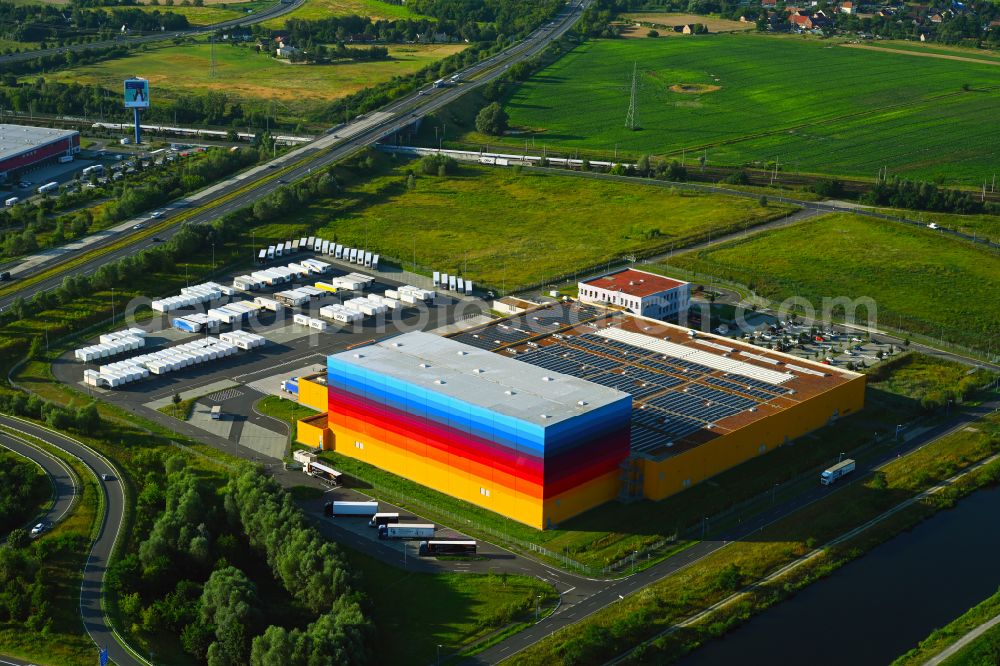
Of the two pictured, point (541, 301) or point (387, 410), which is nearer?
point (387, 410)

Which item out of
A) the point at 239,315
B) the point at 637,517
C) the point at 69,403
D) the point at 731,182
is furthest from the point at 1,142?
the point at 637,517

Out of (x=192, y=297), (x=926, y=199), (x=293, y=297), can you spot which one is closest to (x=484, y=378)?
(x=293, y=297)

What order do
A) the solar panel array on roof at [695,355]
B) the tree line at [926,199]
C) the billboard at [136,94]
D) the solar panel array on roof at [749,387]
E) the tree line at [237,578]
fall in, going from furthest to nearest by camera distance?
the billboard at [136,94] → the tree line at [926,199] → the solar panel array on roof at [695,355] → the solar panel array on roof at [749,387] → the tree line at [237,578]

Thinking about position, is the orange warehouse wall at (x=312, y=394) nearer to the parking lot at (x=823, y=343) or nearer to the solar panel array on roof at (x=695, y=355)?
the solar panel array on roof at (x=695, y=355)

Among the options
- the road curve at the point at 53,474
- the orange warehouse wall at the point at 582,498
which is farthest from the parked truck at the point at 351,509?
the road curve at the point at 53,474

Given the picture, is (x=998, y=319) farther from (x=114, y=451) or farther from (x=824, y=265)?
(x=114, y=451)

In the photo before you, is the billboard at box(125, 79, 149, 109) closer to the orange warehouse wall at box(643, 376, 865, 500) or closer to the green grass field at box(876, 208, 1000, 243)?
the green grass field at box(876, 208, 1000, 243)

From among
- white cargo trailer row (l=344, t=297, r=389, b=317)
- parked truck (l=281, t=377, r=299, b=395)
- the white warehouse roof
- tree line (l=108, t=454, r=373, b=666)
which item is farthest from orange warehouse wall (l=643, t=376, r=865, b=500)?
white cargo trailer row (l=344, t=297, r=389, b=317)
